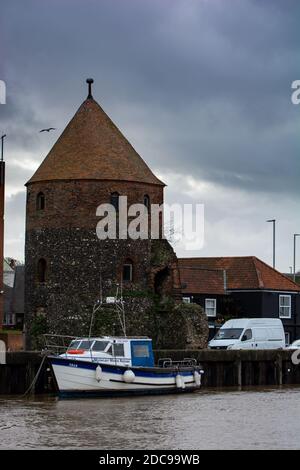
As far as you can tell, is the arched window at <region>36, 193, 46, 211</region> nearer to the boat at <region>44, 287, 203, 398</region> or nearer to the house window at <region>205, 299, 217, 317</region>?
the boat at <region>44, 287, 203, 398</region>

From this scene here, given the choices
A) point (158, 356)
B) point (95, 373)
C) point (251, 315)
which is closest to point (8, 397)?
point (95, 373)

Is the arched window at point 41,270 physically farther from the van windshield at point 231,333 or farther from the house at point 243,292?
the house at point 243,292

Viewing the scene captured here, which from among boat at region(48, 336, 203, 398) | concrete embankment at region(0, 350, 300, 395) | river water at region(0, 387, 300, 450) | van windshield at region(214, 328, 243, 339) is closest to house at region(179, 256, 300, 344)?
van windshield at region(214, 328, 243, 339)

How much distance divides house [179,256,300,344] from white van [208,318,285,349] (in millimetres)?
8990

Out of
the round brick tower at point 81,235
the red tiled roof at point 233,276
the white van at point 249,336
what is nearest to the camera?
the round brick tower at point 81,235

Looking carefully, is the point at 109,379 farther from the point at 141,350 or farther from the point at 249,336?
the point at 249,336

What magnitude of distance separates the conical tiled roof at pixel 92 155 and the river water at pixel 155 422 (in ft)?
46.2

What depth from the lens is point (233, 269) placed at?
73.6 meters

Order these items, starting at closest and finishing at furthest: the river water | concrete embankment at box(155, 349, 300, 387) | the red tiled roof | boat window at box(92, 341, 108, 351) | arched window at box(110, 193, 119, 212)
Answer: the river water < boat window at box(92, 341, 108, 351) < concrete embankment at box(155, 349, 300, 387) < arched window at box(110, 193, 119, 212) < the red tiled roof

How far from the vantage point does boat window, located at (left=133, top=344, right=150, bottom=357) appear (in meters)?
47.5

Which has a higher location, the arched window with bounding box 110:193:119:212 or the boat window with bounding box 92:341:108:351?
the arched window with bounding box 110:193:119:212

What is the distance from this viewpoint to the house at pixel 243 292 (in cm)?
7056

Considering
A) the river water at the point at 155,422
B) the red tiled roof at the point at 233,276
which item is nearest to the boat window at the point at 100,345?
the river water at the point at 155,422
